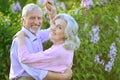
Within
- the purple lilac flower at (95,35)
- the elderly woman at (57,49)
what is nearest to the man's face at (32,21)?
the elderly woman at (57,49)

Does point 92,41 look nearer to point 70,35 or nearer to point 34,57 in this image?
point 70,35

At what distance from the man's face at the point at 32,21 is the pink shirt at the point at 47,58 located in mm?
204

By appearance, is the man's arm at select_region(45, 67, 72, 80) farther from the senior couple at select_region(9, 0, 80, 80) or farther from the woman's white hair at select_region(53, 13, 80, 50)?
the woman's white hair at select_region(53, 13, 80, 50)

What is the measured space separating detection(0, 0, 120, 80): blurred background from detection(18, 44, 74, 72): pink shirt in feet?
4.63

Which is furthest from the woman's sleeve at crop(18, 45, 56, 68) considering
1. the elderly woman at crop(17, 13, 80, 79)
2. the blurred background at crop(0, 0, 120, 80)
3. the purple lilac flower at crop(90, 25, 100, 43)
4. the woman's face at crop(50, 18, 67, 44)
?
the purple lilac flower at crop(90, 25, 100, 43)

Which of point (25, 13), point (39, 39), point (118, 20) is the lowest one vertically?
point (118, 20)

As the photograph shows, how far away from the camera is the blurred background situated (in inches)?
236

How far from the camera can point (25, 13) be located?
4.50 metres

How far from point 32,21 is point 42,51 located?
26 centimetres

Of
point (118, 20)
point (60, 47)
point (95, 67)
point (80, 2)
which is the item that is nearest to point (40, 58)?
point (60, 47)

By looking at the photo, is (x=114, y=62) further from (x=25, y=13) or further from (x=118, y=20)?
(x=25, y=13)

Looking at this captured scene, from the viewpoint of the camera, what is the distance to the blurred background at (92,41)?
236 inches

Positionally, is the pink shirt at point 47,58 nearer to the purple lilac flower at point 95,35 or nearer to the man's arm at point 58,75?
the man's arm at point 58,75

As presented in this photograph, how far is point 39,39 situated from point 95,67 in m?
1.49
